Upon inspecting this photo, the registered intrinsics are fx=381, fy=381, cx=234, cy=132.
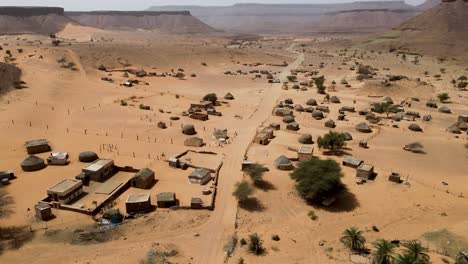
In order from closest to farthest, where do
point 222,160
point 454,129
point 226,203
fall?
1. point 226,203
2. point 222,160
3. point 454,129

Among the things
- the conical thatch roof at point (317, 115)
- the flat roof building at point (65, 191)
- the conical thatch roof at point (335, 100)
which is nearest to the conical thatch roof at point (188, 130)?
the flat roof building at point (65, 191)

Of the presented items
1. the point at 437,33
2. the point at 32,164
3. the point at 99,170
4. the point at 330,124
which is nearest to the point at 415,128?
the point at 330,124

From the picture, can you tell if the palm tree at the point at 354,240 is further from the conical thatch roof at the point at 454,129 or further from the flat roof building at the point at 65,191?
the conical thatch roof at the point at 454,129

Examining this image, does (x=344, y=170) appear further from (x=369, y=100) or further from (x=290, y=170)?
(x=369, y=100)

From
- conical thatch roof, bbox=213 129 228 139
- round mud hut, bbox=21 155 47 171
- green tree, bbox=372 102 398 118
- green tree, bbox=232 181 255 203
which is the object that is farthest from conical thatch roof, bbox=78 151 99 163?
green tree, bbox=372 102 398 118

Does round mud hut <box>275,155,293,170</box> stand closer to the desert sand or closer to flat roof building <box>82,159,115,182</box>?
the desert sand

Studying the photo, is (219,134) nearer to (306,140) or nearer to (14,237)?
(306,140)
